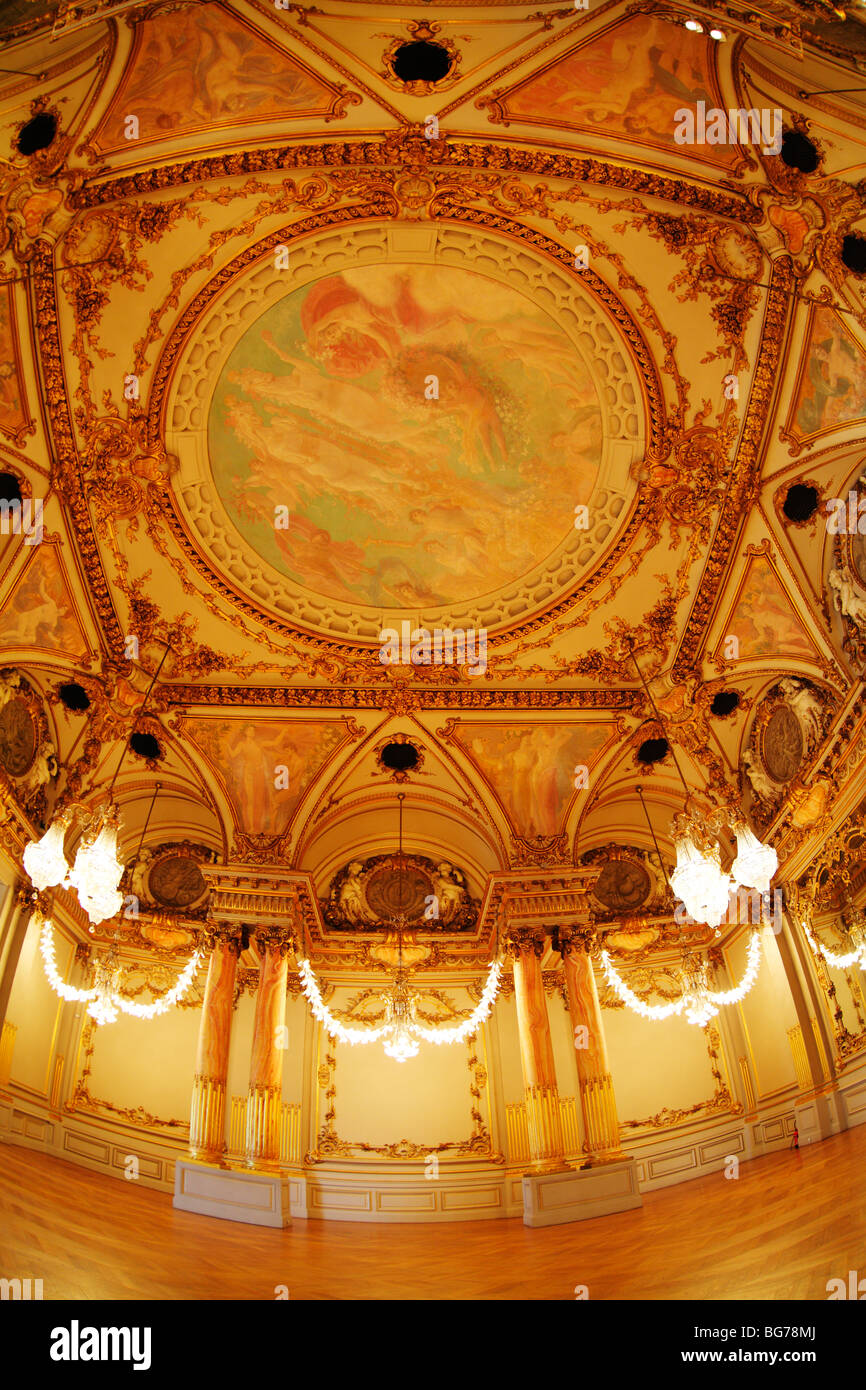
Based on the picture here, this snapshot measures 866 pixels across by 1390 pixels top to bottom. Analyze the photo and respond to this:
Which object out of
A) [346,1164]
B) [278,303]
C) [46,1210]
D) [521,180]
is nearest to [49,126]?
[278,303]

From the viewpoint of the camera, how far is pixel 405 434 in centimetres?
1201

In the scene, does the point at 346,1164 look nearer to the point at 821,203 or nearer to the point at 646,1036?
the point at 646,1036

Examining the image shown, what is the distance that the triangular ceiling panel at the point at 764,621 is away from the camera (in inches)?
475

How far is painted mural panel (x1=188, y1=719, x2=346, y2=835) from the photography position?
46.4 ft

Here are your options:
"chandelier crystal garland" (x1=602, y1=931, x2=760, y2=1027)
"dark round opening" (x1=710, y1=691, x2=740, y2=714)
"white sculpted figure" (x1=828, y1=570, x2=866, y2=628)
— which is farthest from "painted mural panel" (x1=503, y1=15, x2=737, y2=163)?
"chandelier crystal garland" (x1=602, y1=931, x2=760, y2=1027)

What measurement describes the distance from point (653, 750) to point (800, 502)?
491 centimetres

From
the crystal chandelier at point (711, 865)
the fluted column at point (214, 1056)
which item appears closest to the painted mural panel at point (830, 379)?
the crystal chandelier at point (711, 865)

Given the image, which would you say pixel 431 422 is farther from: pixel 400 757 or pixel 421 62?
pixel 400 757

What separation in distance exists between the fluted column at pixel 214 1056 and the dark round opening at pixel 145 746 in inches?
124

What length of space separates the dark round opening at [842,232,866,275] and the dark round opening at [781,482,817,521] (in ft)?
9.49

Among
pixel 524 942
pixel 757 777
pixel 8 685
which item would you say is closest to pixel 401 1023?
pixel 524 942

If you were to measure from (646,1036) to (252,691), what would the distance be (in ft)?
28.5

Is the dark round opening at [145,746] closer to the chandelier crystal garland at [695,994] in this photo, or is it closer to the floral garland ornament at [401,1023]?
the floral garland ornament at [401,1023]

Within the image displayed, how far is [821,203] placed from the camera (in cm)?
859
